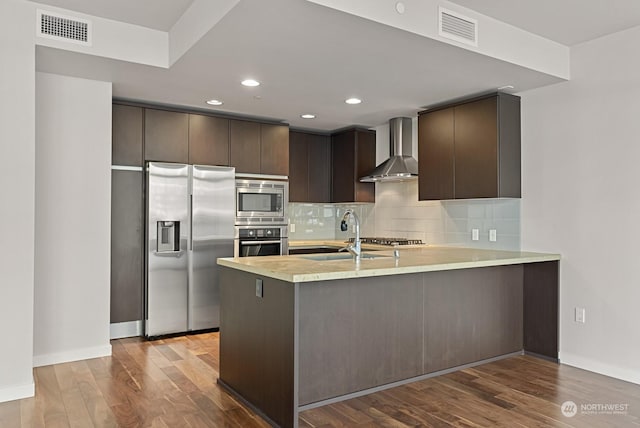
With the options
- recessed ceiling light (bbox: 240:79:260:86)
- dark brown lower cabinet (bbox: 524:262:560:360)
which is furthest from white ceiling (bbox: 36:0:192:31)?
dark brown lower cabinet (bbox: 524:262:560:360)

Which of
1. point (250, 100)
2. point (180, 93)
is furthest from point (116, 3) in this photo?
point (250, 100)

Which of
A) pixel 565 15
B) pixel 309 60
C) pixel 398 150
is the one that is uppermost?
pixel 565 15

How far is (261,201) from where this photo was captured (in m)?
5.23

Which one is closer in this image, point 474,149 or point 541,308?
point 541,308

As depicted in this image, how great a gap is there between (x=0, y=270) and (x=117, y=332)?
1684mm

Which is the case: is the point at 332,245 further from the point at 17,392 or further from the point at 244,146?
the point at 17,392

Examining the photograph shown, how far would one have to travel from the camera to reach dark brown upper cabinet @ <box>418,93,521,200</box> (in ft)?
13.2

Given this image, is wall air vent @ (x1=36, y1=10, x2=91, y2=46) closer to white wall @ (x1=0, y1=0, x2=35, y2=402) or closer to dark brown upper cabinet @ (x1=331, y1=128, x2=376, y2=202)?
white wall @ (x1=0, y1=0, x2=35, y2=402)

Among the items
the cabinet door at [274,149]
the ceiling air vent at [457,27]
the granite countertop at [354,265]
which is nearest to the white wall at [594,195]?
the granite countertop at [354,265]

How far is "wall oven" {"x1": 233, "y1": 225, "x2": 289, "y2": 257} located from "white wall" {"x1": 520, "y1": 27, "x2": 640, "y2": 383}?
8.61 feet

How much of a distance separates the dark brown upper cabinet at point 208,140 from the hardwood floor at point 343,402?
6.95ft

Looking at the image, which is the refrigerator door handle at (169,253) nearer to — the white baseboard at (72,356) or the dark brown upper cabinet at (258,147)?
Answer: the white baseboard at (72,356)

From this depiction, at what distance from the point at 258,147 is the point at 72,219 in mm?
2125

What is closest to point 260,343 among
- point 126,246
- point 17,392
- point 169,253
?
point 17,392
